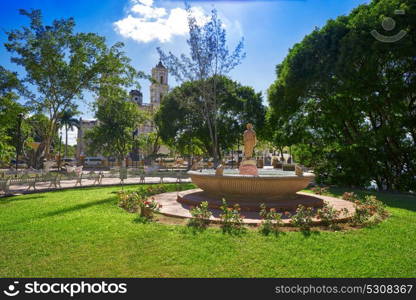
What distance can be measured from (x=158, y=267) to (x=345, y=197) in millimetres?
9400

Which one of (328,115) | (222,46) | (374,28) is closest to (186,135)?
(222,46)

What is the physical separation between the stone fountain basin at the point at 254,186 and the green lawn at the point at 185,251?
2.81 metres

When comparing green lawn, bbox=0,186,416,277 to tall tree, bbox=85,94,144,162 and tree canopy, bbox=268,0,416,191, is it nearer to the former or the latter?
tree canopy, bbox=268,0,416,191

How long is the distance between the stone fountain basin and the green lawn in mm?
2809

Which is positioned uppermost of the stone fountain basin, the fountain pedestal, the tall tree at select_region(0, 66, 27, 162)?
the tall tree at select_region(0, 66, 27, 162)

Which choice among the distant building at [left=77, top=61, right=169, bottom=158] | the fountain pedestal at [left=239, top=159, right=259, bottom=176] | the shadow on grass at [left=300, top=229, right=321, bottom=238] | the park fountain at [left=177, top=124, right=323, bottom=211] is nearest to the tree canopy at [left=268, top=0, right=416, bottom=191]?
the fountain pedestal at [left=239, top=159, right=259, bottom=176]

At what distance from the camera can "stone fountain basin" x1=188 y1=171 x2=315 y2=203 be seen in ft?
Result: 30.0

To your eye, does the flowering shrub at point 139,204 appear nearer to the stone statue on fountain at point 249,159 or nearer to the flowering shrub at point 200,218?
the flowering shrub at point 200,218

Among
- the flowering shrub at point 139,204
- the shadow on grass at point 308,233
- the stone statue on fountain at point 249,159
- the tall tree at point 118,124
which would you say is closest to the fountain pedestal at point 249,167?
the stone statue on fountain at point 249,159

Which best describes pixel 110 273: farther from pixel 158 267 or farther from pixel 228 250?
pixel 228 250

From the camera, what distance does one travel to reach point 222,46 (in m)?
22.6

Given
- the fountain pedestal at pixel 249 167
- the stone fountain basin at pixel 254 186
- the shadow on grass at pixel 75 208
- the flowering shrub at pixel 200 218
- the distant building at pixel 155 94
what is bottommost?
the shadow on grass at pixel 75 208

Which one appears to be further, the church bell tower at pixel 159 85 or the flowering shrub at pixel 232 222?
the church bell tower at pixel 159 85

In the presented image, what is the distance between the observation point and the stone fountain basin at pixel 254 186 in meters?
9.14
